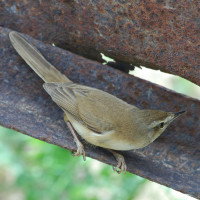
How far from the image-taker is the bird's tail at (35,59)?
2893 millimetres

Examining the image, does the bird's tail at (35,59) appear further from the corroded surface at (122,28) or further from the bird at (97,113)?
the corroded surface at (122,28)

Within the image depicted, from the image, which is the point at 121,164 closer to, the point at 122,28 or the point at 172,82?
the point at 122,28

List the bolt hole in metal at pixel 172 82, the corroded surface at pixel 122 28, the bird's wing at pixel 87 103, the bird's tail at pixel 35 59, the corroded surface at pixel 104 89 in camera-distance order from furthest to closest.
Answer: the bolt hole in metal at pixel 172 82, the bird's wing at pixel 87 103, the bird's tail at pixel 35 59, the corroded surface at pixel 104 89, the corroded surface at pixel 122 28

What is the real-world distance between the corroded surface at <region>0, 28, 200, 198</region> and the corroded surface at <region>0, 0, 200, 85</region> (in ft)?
0.40

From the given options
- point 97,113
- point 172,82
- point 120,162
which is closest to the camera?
point 120,162

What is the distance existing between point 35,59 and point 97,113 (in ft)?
2.11

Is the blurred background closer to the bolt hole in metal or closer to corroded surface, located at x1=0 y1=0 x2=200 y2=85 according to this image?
corroded surface, located at x1=0 y1=0 x2=200 y2=85

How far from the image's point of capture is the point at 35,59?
2.98 m

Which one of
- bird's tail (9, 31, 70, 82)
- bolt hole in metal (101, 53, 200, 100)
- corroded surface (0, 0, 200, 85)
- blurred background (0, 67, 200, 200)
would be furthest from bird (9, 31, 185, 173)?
bolt hole in metal (101, 53, 200, 100)

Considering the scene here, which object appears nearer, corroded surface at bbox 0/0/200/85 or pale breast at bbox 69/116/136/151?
corroded surface at bbox 0/0/200/85

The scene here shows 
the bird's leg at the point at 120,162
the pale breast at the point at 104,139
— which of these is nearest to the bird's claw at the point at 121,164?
the bird's leg at the point at 120,162

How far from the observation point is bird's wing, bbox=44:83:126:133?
118 inches

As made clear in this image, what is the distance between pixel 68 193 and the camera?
439cm

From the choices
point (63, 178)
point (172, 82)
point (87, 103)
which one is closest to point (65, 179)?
point (63, 178)
